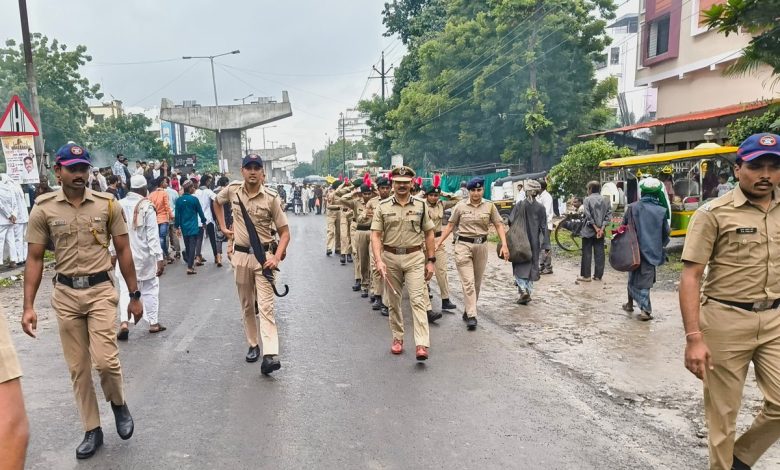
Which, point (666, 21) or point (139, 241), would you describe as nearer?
point (139, 241)

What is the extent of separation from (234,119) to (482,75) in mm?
26499

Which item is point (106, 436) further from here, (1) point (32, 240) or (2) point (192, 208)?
(2) point (192, 208)

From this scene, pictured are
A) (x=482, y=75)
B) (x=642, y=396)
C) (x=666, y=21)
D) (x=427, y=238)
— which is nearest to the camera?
(x=642, y=396)

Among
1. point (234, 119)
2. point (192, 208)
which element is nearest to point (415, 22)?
point (234, 119)

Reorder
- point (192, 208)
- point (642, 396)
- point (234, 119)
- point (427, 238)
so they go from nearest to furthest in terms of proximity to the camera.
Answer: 1. point (642, 396)
2. point (427, 238)
3. point (192, 208)
4. point (234, 119)

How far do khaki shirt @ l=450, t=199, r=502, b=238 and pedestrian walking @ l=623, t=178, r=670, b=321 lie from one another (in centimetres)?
183

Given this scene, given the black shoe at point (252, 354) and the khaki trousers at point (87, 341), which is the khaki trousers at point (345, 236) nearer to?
the black shoe at point (252, 354)

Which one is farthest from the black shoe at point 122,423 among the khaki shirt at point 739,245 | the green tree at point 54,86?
the green tree at point 54,86

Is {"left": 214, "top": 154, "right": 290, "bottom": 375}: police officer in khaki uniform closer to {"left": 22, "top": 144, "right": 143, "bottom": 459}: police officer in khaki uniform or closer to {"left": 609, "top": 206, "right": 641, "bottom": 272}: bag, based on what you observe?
{"left": 22, "top": 144, "right": 143, "bottom": 459}: police officer in khaki uniform

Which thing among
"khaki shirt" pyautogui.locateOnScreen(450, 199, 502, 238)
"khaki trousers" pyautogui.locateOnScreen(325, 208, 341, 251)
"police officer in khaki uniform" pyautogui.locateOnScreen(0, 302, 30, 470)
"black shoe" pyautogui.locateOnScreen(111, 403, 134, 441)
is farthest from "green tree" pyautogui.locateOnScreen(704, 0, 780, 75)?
"police officer in khaki uniform" pyautogui.locateOnScreen(0, 302, 30, 470)

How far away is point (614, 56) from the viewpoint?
53.7 metres

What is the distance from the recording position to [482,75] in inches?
1063

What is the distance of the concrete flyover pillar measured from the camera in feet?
156

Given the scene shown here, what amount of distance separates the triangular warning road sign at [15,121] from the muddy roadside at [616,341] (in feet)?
27.7
